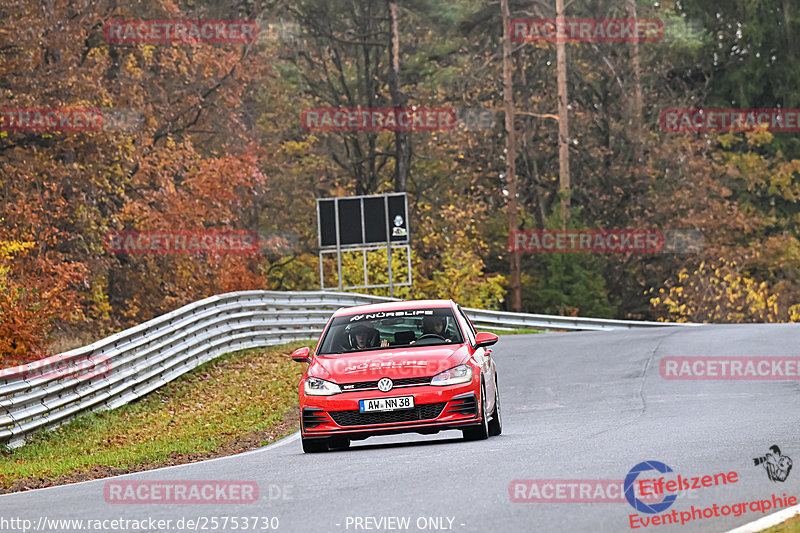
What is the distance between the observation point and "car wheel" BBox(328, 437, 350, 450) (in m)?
13.9

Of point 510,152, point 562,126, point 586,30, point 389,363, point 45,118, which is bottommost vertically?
point 389,363

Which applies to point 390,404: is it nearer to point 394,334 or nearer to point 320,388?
point 320,388

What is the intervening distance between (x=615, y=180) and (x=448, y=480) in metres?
51.0

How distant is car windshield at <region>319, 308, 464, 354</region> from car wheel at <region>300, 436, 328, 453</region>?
1.02m

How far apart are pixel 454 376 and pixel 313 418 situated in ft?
4.87

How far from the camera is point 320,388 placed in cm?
1365

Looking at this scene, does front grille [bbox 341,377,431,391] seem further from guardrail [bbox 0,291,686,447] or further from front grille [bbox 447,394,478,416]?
guardrail [bbox 0,291,686,447]

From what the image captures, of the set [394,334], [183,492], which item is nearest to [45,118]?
[394,334]

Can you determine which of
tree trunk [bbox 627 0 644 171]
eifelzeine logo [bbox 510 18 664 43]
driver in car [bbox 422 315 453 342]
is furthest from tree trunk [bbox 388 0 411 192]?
driver in car [bbox 422 315 453 342]

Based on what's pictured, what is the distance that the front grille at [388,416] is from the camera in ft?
44.0

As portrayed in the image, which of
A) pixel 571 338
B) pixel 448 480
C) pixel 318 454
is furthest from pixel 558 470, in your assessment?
pixel 571 338

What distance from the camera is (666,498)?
932 centimetres

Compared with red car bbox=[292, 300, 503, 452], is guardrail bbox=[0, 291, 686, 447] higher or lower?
lower

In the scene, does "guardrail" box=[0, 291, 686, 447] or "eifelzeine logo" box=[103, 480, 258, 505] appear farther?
"guardrail" box=[0, 291, 686, 447]
